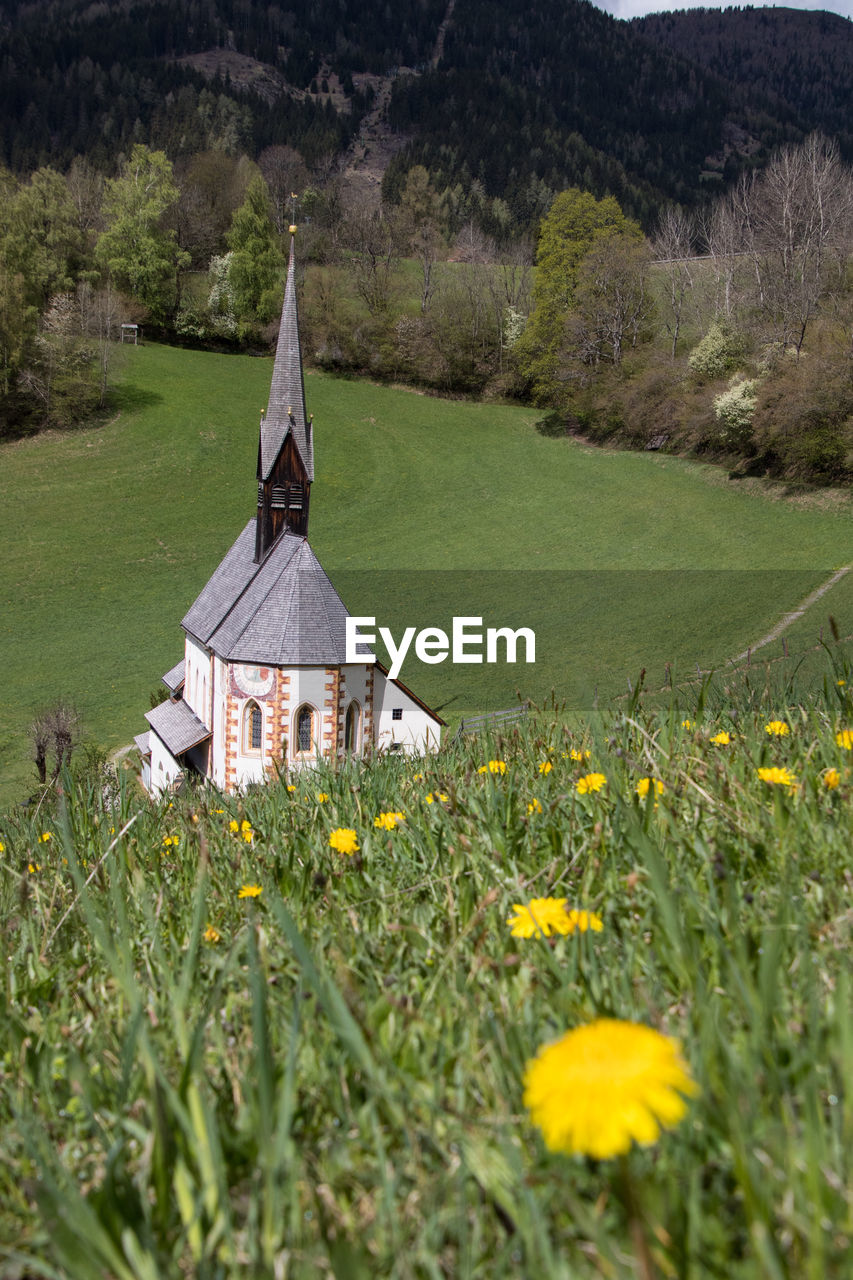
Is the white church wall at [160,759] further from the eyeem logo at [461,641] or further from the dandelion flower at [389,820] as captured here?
the dandelion flower at [389,820]

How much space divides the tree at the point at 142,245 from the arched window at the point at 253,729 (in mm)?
58749

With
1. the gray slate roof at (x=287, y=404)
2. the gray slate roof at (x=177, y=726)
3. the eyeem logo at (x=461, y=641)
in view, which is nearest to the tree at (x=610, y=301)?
the eyeem logo at (x=461, y=641)

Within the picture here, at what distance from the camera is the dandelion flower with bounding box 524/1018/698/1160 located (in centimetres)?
82

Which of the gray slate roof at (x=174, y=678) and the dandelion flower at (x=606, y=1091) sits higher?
the dandelion flower at (x=606, y=1091)

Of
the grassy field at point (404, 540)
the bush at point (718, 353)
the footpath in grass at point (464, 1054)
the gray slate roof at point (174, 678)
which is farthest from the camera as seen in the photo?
the bush at point (718, 353)

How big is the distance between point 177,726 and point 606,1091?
33.1m

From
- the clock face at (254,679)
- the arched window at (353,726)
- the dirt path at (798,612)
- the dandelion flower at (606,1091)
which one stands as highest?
the dandelion flower at (606,1091)

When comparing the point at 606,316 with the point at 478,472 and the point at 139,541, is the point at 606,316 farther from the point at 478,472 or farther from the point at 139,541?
the point at 139,541

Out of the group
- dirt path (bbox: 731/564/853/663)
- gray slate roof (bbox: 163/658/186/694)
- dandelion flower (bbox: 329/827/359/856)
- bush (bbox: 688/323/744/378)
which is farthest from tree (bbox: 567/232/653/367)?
dandelion flower (bbox: 329/827/359/856)

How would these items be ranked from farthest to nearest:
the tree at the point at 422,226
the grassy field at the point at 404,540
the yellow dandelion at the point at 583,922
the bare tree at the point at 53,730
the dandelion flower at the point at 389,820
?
the tree at the point at 422,226
the grassy field at the point at 404,540
the bare tree at the point at 53,730
the dandelion flower at the point at 389,820
the yellow dandelion at the point at 583,922

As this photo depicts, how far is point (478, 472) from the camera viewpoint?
62625 millimetres

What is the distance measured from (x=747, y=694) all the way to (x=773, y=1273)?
154 inches

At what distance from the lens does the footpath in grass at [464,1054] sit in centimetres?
97

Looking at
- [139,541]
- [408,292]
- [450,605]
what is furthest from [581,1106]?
[408,292]
